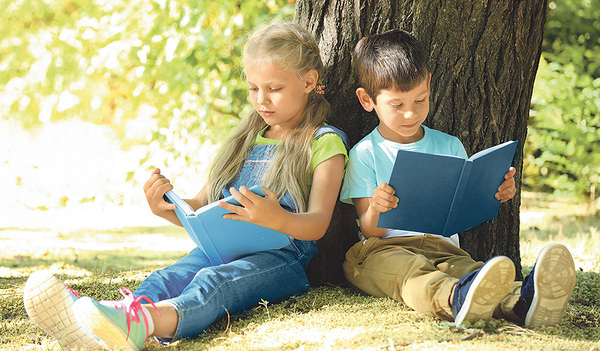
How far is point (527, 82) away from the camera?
8.87 ft

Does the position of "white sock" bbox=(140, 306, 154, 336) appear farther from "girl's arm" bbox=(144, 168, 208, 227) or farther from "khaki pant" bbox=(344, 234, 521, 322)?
"khaki pant" bbox=(344, 234, 521, 322)

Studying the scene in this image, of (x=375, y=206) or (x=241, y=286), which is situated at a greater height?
(x=375, y=206)

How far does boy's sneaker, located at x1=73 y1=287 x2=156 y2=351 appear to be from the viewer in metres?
1.74

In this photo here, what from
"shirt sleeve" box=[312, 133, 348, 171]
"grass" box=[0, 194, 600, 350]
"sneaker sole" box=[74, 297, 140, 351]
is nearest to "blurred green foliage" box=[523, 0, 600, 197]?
"grass" box=[0, 194, 600, 350]

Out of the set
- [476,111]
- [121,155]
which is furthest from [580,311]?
[121,155]

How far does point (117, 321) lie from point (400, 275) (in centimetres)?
103

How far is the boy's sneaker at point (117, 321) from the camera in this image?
1738 millimetres

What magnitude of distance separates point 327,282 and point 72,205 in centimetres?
484

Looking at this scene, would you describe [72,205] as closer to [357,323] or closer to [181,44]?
[181,44]

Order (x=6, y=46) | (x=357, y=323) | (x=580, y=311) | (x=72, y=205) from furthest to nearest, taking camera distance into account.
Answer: (x=6, y=46)
(x=72, y=205)
(x=580, y=311)
(x=357, y=323)

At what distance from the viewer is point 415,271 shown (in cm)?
217

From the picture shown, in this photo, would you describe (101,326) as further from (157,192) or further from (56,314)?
(157,192)

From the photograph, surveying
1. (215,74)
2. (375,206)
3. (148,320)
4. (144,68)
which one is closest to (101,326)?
(148,320)

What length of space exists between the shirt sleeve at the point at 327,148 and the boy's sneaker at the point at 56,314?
106 cm
